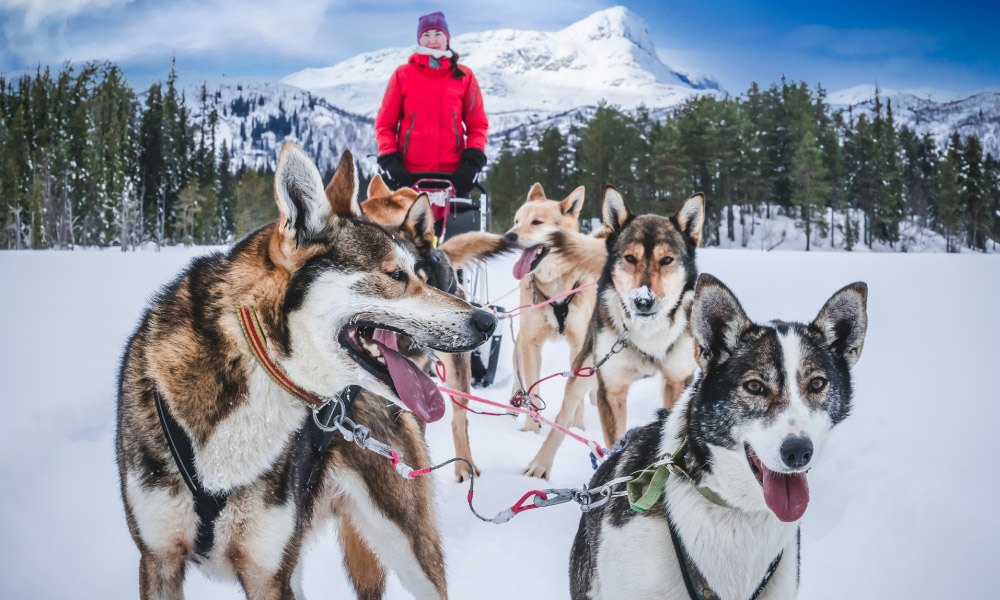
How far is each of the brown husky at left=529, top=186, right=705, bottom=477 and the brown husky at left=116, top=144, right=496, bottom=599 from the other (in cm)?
187

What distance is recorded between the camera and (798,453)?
157 cm

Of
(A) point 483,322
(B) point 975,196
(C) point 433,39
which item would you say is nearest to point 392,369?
(A) point 483,322

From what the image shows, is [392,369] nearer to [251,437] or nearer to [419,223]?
[251,437]

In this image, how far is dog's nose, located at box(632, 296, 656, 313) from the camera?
136 inches

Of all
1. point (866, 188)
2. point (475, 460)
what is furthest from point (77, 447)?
point (866, 188)

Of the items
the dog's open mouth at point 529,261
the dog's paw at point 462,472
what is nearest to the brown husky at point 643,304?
the dog's paw at point 462,472

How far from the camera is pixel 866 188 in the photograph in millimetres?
40562

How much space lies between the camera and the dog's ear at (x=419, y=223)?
3.12m

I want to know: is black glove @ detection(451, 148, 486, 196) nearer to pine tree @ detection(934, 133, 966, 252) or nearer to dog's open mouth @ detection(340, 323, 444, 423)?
dog's open mouth @ detection(340, 323, 444, 423)

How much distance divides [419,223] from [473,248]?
862 mm

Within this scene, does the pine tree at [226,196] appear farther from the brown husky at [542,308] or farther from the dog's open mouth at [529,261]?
the dog's open mouth at [529,261]

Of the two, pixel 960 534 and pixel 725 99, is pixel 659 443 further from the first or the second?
pixel 725 99

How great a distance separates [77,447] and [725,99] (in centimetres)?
4219

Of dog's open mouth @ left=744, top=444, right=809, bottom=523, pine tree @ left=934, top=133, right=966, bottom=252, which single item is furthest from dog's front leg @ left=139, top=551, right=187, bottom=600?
pine tree @ left=934, top=133, right=966, bottom=252
